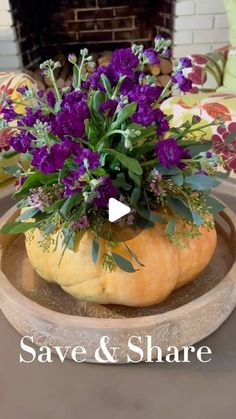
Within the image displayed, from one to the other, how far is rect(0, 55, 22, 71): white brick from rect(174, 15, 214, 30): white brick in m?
0.95

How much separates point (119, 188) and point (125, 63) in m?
0.18

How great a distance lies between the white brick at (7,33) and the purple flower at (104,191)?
2.25 metres

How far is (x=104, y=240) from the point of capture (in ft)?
2.07

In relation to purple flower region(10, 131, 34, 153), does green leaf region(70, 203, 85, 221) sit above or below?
below

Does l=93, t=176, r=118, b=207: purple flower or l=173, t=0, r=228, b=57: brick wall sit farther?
l=173, t=0, r=228, b=57: brick wall

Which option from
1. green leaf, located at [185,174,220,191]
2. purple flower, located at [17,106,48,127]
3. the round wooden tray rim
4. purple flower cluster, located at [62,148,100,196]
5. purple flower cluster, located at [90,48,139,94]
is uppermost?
purple flower cluster, located at [90,48,139,94]

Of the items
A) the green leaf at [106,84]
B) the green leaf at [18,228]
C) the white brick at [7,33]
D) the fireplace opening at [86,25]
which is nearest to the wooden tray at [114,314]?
the green leaf at [18,228]

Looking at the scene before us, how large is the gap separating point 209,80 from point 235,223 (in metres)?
1.30

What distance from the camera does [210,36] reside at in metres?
2.57

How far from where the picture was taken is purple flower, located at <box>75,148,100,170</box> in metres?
0.54

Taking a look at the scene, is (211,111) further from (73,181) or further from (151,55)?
(73,181)

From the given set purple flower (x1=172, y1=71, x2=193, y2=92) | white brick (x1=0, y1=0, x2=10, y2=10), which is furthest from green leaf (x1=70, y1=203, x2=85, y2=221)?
white brick (x1=0, y1=0, x2=10, y2=10)

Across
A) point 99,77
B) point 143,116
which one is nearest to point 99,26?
point 99,77

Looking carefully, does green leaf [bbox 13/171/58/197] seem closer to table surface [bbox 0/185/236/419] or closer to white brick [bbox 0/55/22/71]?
table surface [bbox 0/185/236/419]
